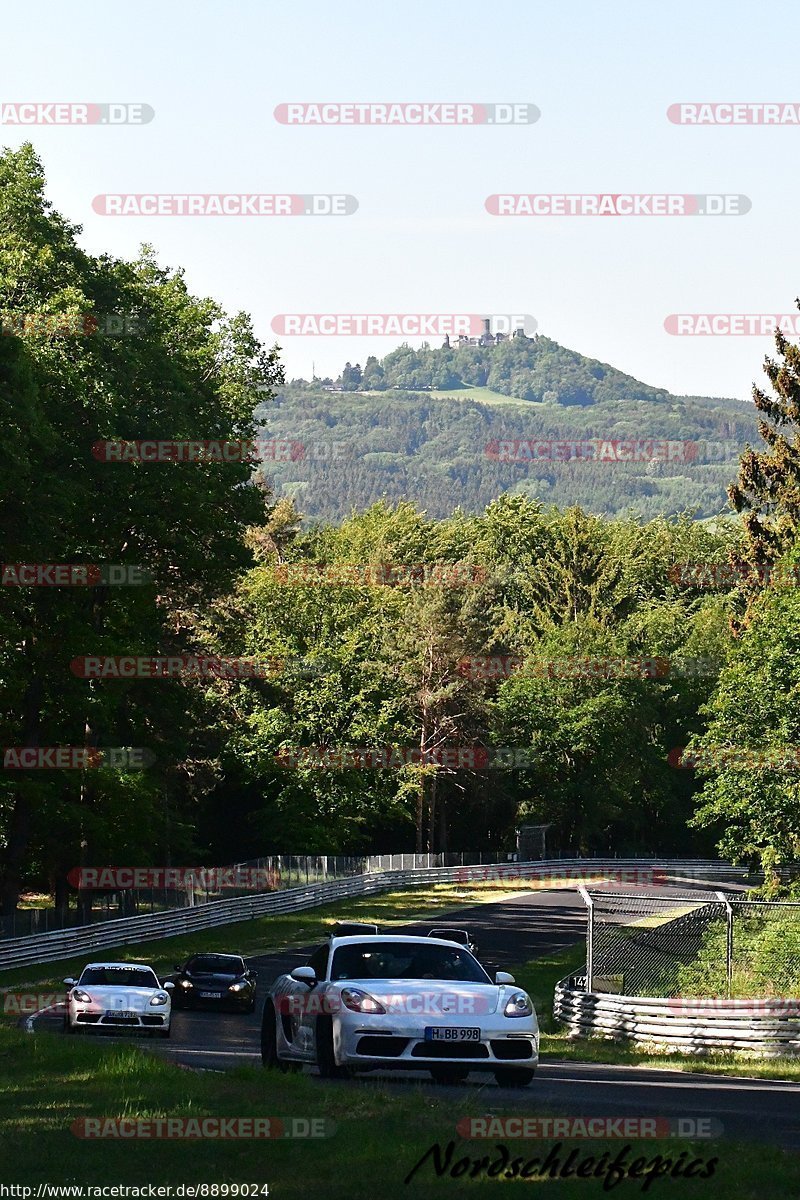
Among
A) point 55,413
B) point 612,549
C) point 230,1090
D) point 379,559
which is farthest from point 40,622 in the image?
point 612,549

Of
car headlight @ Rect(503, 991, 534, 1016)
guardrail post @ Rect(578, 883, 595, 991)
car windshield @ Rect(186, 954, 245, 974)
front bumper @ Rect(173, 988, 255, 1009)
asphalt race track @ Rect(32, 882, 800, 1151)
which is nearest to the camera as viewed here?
asphalt race track @ Rect(32, 882, 800, 1151)

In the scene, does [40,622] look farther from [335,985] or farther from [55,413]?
[335,985]

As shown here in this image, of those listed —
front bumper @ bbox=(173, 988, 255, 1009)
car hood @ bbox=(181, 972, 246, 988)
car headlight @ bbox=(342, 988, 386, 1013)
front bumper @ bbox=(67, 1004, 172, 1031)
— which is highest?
car headlight @ bbox=(342, 988, 386, 1013)

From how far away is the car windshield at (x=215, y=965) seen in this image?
1249 inches

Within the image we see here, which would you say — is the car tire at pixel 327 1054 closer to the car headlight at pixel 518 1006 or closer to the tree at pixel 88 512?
the car headlight at pixel 518 1006

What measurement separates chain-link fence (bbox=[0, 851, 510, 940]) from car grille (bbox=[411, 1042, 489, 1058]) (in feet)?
86.6

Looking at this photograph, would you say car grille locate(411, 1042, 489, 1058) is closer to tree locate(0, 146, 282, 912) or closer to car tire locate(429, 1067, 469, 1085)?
car tire locate(429, 1067, 469, 1085)

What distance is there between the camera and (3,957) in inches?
1490

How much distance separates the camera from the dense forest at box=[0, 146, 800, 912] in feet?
138

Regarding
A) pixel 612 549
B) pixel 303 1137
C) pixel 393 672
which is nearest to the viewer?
pixel 303 1137

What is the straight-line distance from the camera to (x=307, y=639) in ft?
269

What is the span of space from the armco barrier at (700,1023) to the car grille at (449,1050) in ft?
26.9

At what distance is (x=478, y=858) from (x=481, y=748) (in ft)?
20.2

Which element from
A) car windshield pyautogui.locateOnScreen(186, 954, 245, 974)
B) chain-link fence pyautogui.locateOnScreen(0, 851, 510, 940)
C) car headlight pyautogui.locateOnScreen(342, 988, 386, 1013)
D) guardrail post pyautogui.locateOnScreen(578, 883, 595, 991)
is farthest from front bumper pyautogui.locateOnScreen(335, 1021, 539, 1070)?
chain-link fence pyautogui.locateOnScreen(0, 851, 510, 940)
